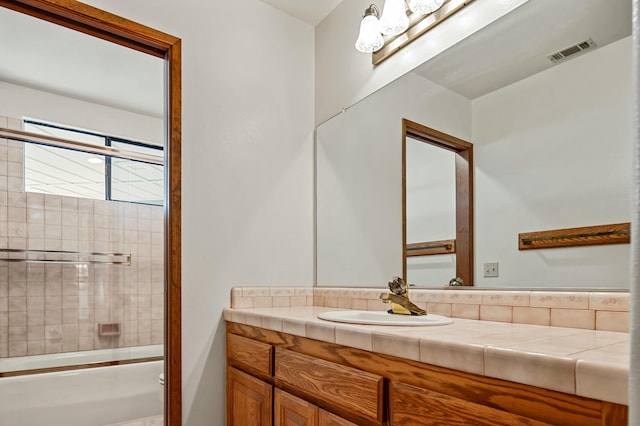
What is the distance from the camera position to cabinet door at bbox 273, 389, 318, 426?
4.25 feet

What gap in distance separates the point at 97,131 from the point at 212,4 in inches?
39.3

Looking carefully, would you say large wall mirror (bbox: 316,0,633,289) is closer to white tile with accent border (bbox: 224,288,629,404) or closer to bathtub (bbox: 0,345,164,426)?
white tile with accent border (bbox: 224,288,629,404)

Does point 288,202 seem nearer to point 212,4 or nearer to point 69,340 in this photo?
point 212,4

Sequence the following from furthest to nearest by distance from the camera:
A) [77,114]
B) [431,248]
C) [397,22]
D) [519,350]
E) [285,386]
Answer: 1. [77,114]
2. [397,22]
3. [431,248]
4. [285,386]
5. [519,350]

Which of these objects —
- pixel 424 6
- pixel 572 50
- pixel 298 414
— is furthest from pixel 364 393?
pixel 424 6

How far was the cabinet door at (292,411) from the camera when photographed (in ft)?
4.25

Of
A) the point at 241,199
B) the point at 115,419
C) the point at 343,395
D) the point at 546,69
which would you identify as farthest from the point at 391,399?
the point at 115,419

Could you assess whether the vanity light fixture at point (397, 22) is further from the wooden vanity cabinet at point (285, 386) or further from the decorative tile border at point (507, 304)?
the wooden vanity cabinet at point (285, 386)

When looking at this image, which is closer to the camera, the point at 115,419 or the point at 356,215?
the point at 356,215

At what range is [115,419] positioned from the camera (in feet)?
8.25

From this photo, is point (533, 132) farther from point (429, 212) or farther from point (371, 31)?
point (371, 31)

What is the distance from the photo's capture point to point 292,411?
139 centimetres

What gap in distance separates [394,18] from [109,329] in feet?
8.43

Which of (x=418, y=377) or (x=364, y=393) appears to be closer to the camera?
(x=418, y=377)
